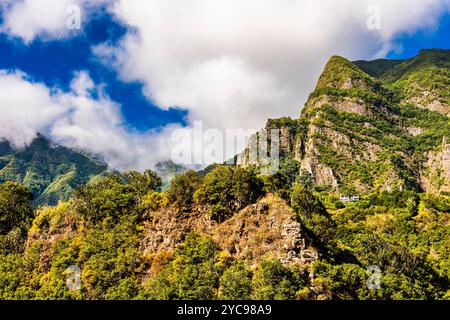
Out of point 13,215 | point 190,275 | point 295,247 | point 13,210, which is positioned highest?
point 13,210

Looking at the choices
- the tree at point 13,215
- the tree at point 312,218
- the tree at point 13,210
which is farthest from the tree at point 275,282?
the tree at point 13,210

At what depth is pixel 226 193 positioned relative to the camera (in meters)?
58.2

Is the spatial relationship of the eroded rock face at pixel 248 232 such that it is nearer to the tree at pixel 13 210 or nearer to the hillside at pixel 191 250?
the hillside at pixel 191 250

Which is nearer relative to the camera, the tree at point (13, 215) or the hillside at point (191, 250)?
the hillside at point (191, 250)

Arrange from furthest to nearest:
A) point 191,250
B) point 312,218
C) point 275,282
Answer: point 312,218 → point 191,250 → point 275,282

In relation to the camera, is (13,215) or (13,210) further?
(13,210)

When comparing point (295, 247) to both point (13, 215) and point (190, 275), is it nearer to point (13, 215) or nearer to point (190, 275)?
point (190, 275)

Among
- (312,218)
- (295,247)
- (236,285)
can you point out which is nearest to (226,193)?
(295,247)

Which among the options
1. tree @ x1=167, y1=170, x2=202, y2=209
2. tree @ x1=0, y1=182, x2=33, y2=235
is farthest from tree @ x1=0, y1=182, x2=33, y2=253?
tree @ x1=167, y1=170, x2=202, y2=209

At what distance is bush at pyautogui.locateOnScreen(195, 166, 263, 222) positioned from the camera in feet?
189

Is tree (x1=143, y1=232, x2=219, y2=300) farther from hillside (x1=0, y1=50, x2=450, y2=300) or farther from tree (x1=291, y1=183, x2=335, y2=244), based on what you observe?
tree (x1=291, y1=183, x2=335, y2=244)

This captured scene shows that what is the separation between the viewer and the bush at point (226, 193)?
57750 millimetres
